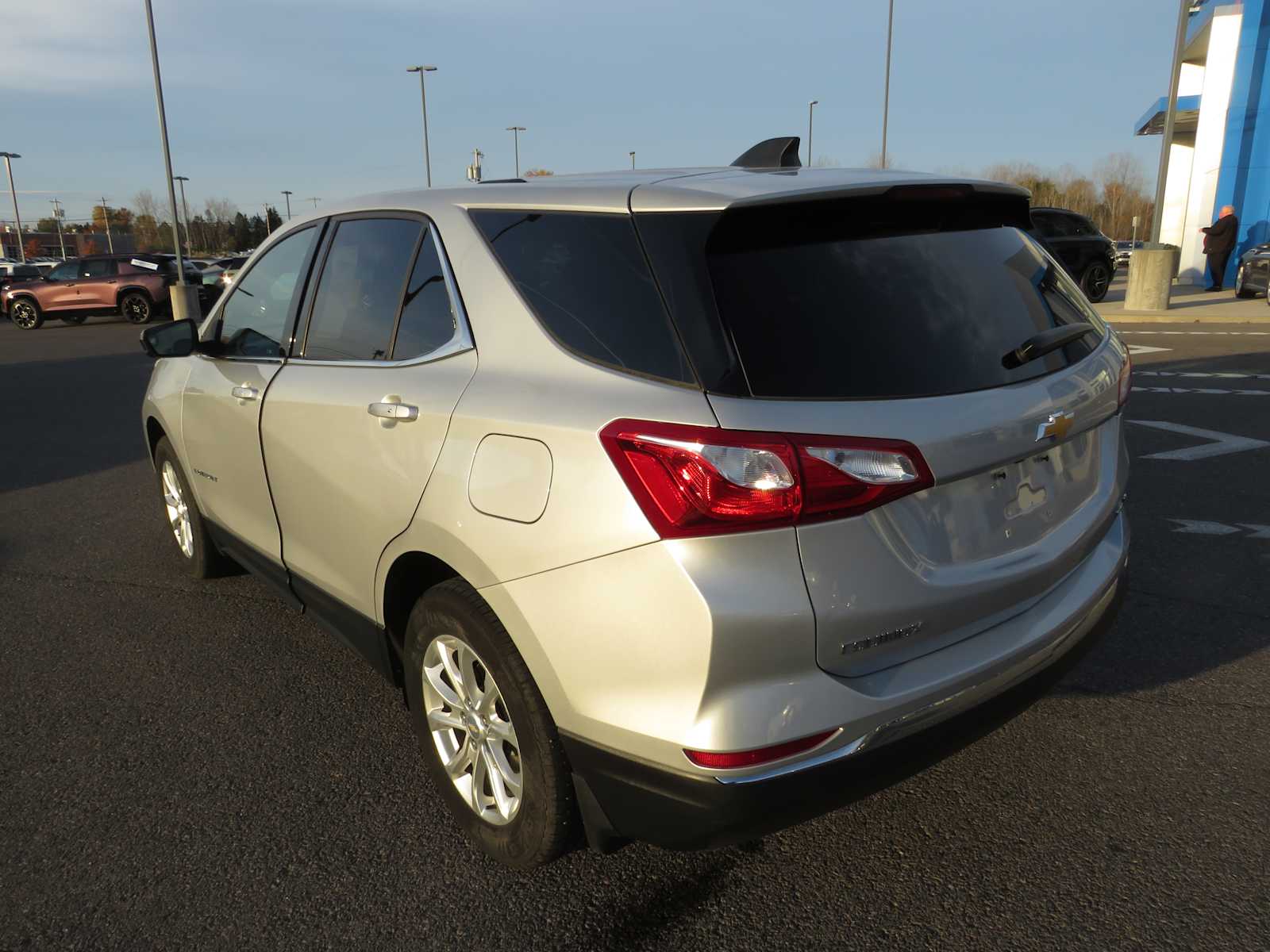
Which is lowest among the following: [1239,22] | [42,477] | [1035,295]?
[42,477]

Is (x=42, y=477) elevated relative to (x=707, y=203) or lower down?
lower down

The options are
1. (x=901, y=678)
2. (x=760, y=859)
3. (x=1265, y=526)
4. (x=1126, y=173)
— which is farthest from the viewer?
(x=1126, y=173)

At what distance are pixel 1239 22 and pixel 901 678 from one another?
30241 millimetres

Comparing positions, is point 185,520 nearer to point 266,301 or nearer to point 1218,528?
point 266,301

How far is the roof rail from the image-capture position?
2789 mm

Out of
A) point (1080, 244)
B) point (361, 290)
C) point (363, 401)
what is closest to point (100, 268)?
point (1080, 244)

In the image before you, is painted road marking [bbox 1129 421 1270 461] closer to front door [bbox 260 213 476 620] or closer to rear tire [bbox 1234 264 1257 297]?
front door [bbox 260 213 476 620]

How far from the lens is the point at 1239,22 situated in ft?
82.2

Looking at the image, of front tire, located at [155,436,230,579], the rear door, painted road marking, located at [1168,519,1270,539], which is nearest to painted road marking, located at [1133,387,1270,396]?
painted road marking, located at [1168,519,1270,539]

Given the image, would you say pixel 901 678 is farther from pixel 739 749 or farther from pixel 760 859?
pixel 760 859

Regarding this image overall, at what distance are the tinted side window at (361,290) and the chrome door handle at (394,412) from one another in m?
0.21

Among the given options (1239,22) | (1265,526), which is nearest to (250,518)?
(1265,526)

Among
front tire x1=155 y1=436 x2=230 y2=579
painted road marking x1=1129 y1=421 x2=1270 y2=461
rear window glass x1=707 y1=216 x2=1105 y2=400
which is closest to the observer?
rear window glass x1=707 y1=216 x2=1105 y2=400

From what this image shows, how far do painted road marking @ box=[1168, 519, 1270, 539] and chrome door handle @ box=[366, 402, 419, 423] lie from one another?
4.25m
